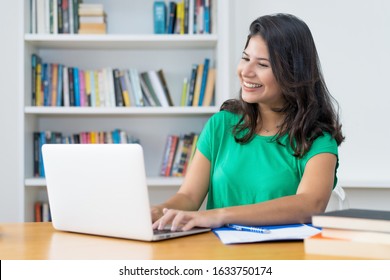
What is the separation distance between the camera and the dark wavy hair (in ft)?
6.67

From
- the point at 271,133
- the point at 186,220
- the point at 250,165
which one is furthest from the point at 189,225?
the point at 271,133

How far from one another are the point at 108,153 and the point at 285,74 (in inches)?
32.2

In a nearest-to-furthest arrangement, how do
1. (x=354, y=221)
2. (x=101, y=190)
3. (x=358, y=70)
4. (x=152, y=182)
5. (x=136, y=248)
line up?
1. (x=354, y=221)
2. (x=136, y=248)
3. (x=101, y=190)
4. (x=152, y=182)
5. (x=358, y=70)

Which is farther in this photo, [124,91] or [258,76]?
[124,91]

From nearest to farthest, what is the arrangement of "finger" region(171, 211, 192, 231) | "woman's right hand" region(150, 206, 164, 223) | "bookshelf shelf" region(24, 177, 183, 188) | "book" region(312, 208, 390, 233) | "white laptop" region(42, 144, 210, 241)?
"book" region(312, 208, 390, 233)
"white laptop" region(42, 144, 210, 241)
"finger" region(171, 211, 192, 231)
"woman's right hand" region(150, 206, 164, 223)
"bookshelf shelf" region(24, 177, 183, 188)

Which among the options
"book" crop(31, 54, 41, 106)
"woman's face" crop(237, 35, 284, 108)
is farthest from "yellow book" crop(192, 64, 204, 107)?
"woman's face" crop(237, 35, 284, 108)

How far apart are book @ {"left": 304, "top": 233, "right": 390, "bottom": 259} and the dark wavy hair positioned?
0.79 m

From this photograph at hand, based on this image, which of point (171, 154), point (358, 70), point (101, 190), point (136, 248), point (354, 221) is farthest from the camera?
point (171, 154)

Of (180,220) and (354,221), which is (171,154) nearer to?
(180,220)

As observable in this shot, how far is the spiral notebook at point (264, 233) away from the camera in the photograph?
1400mm

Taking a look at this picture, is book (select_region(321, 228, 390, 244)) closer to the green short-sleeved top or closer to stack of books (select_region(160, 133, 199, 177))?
the green short-sleeved top

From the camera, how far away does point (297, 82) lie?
81.4 inches

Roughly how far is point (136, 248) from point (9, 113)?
2.62 metres

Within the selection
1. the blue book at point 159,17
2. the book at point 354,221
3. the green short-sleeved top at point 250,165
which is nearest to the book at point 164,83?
the blue book at point 159,17
